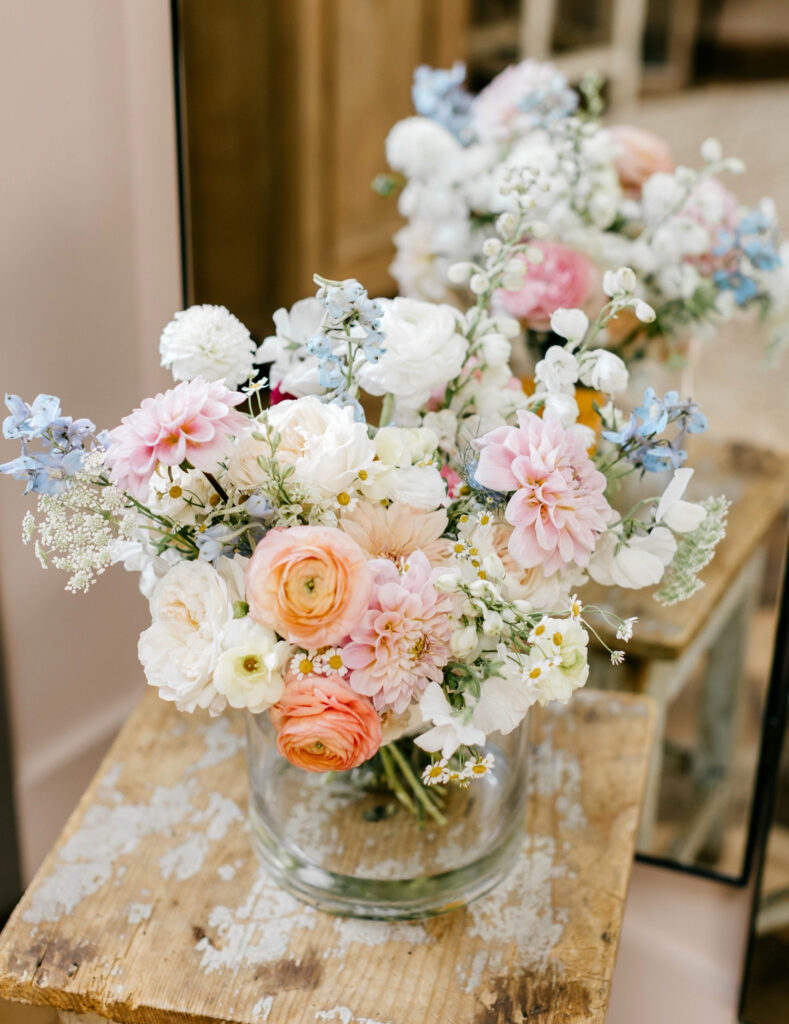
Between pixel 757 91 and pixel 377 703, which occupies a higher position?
pixel 757 91

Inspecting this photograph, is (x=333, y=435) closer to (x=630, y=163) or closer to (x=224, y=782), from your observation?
(x=224, y=782)

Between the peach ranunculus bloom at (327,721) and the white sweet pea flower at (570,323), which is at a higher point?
the white sweet pea flower at (570,323)

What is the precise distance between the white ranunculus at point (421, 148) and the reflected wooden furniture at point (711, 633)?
0.48m

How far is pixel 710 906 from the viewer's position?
3.84 feet

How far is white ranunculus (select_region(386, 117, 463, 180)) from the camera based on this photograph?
1.08 meters

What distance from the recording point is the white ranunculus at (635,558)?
0.65 metres

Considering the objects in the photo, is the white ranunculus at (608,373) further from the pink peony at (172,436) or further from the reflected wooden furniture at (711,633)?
the reflected wooden furniture at (711,633)

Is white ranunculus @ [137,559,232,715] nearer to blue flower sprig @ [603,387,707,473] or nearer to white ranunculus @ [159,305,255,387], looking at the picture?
white ranunculus @ [159,305,255,387]

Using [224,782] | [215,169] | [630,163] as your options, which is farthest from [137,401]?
[630,163]

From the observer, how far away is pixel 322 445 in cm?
59

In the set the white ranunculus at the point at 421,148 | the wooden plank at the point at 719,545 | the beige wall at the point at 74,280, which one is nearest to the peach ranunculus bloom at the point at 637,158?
the white ranunculus at the point at 421,148

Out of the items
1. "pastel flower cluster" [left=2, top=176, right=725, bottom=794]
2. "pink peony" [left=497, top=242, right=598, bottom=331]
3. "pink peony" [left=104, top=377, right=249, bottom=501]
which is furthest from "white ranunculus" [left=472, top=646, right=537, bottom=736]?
"pink peony" [left=497, top=242, right=598, bottom=331]

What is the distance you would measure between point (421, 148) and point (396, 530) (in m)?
0.60

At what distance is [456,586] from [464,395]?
0.22m
